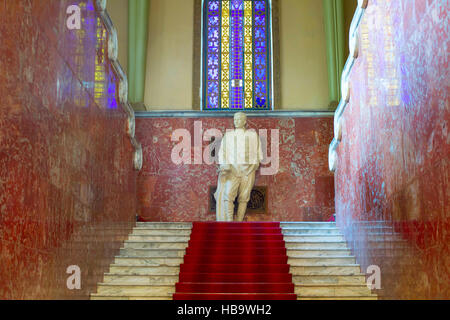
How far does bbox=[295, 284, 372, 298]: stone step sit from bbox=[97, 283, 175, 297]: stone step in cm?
167

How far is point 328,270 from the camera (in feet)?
31.5

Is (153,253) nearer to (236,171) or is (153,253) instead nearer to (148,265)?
(148,265)

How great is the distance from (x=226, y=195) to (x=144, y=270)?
432 cm

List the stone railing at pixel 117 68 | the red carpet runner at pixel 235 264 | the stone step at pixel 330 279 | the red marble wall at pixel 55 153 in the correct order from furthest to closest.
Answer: the stone railing at pixel 117 68 → the stone step at pixel 330 279 → the red carpet runner at pixel 235 264 → the red marble wall at pixel 55 153

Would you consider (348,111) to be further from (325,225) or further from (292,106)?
(292,106)

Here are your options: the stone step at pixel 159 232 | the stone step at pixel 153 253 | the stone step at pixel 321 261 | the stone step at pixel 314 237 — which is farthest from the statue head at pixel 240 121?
the stone step at pixel 321 261

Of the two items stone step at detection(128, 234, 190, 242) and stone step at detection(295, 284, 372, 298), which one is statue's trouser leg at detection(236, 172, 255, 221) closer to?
stone step at detection(128, 234, 190, 242)

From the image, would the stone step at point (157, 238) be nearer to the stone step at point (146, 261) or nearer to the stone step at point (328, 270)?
the stone step at point (146, 261)

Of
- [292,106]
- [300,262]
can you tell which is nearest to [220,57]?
[292,106]

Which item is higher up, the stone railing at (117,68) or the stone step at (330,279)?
the stone railing at (117,68)

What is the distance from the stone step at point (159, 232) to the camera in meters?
11.1

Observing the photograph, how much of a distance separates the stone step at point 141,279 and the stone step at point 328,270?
165cm

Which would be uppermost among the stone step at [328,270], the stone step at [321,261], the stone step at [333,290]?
the stone step at [321,261]

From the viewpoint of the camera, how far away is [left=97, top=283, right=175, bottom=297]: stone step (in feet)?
29.2
